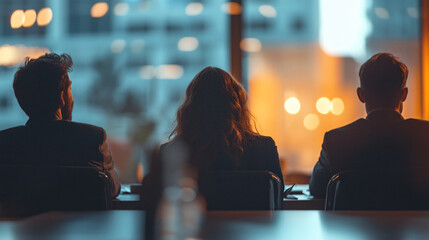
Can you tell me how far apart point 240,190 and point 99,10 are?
294cm

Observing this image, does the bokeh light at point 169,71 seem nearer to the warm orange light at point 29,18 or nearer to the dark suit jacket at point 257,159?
the warm orange light at point 29,18

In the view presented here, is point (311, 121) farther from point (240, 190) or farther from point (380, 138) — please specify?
point (240, 190)

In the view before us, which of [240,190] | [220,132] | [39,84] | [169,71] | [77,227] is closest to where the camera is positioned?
[77,227]

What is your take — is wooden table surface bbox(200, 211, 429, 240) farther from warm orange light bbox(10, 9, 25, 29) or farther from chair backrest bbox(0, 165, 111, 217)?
warm orange light bbox(10, 9, 25, 29)

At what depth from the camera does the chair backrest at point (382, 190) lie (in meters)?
1.65

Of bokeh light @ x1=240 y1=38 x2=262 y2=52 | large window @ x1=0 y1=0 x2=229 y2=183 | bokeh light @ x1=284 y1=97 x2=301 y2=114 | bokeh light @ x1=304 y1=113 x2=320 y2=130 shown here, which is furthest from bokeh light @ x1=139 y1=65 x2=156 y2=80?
bokeh light @ x1=304 y1=113 x2=320 y2=130

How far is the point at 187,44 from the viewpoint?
4117mm

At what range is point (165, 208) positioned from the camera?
94 cm

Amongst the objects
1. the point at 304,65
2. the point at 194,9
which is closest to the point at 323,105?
the point at 304,65

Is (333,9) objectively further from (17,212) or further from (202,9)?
(17,212)

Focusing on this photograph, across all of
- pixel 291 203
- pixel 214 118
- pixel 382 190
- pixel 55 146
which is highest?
pixel 214 118

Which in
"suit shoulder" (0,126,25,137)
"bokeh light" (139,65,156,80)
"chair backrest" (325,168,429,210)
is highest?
"bokeh light" (139,65,156,80)

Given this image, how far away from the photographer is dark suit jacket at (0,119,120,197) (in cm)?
200

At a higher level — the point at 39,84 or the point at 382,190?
the point at 39,84
